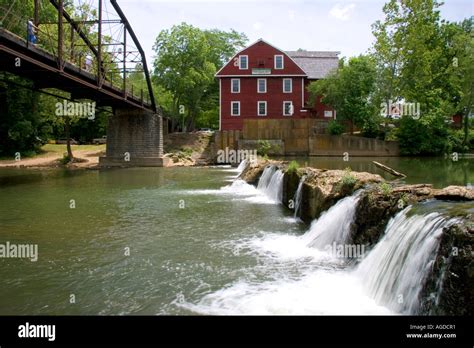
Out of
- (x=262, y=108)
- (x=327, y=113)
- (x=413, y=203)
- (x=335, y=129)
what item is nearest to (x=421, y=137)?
(x=335, y=129)

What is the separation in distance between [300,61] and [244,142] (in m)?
17.2

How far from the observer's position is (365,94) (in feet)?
149

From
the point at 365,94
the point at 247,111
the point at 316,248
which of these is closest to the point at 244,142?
the point at 247,111

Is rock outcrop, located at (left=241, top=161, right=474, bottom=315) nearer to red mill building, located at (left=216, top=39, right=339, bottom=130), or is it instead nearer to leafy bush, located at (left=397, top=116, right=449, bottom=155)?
leafy bush, located at (left=397, top=116, right=449, bottom=155)

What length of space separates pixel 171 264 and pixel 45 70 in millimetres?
17053

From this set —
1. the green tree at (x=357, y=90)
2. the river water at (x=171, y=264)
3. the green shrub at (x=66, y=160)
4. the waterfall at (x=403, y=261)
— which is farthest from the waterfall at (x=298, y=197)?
the green shrub at (x=66, y=160)

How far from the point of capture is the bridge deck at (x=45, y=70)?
63.3ft

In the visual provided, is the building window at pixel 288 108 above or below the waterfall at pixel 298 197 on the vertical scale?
above

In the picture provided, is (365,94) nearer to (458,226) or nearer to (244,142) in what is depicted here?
(244,142)

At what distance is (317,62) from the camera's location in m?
56.3

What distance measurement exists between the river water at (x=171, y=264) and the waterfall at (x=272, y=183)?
123 cm

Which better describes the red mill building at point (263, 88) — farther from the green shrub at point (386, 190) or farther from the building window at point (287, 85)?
the green shrub at point (386, 190)

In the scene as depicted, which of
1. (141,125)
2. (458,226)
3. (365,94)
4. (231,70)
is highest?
(231,70)

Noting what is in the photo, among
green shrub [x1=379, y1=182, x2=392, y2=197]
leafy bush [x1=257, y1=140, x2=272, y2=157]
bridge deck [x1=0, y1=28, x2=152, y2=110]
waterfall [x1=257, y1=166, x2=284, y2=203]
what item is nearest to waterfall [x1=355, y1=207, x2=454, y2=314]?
green shrub [x1=379, y1=182, x2=392, y2=197]
